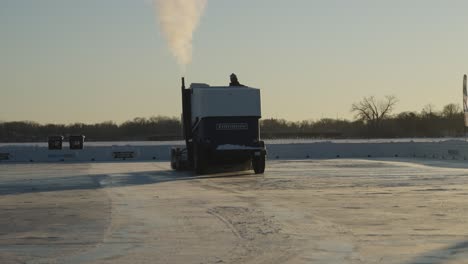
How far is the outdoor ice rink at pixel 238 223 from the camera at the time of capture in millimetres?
9641

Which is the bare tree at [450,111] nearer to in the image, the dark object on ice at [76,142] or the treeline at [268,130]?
the treeline at [268,130]

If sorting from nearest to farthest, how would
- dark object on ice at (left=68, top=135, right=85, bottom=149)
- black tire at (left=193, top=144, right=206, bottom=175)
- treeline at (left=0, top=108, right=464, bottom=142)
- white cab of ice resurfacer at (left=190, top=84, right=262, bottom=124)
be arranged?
white cab of ice resurfacer at (left=190, top=84, right=262, bottom=124), black tire at (left=193, top=144, right=206, bottom=175), dark object on ice at (left=68, top=135, right=85, bottom=149), treeline at (left=0, top=108, right=464, bottom=142)

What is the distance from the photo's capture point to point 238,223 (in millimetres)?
12914

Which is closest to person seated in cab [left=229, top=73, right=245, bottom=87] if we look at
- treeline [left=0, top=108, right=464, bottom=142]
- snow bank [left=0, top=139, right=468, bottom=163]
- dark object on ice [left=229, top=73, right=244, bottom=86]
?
dark object on ice [left=229, top=73, right=244, bottom=86]

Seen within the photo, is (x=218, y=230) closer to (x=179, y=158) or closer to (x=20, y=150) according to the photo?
(x=179, y=158)

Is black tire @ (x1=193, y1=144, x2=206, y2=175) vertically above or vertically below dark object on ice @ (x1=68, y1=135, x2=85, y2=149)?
below

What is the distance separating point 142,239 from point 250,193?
880 cm

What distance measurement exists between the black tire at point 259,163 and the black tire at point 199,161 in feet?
6.60

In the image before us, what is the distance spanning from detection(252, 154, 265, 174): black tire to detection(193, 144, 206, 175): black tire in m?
2.01

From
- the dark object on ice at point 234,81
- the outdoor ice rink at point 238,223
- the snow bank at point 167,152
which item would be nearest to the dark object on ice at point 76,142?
the snow bank at point 167,152

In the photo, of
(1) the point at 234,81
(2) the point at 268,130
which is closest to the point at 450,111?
(2) the point at 268,130

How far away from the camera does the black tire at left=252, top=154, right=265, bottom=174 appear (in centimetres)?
2962

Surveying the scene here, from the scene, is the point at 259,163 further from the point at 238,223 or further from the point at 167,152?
the point at 167,152

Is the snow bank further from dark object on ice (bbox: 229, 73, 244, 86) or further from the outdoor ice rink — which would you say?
the outdoor ice rink
